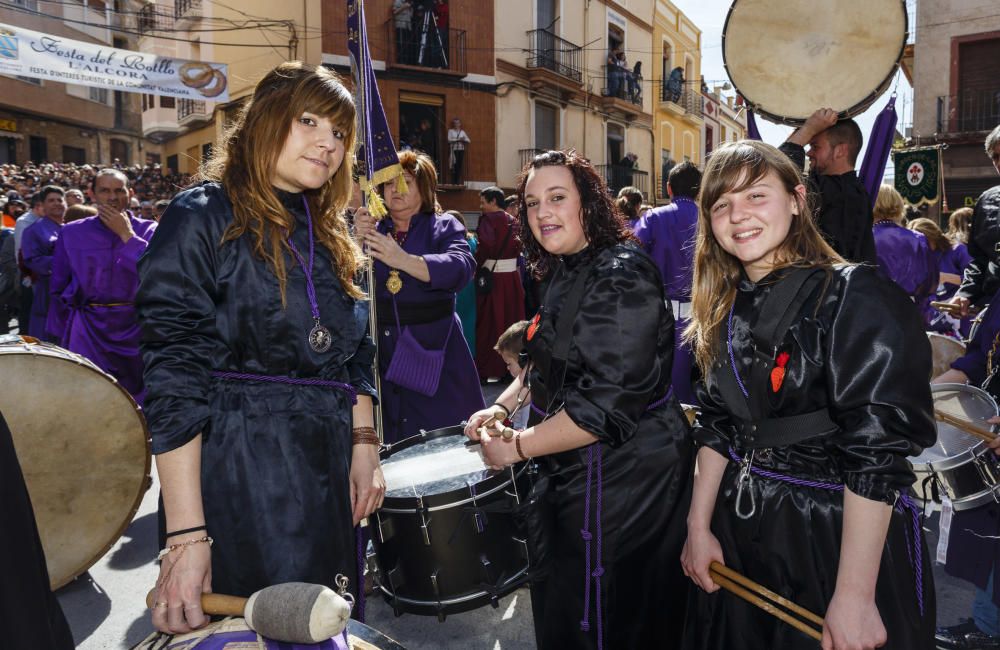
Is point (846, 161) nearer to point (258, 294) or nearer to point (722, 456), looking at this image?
point (722, 456)

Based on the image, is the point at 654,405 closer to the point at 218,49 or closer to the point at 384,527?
the point at 384,527

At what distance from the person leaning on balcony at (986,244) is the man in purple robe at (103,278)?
5197mm

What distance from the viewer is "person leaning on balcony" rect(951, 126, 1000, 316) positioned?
10.2 feet

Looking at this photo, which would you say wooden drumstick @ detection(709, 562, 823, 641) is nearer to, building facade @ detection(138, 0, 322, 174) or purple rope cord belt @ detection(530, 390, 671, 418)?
purple rope cord belt @ detection(530, 390, 671, 418)

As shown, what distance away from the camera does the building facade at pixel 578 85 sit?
18.8 meters

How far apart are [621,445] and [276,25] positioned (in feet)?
56.4

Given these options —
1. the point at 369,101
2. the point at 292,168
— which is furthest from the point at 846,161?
the point at 292,168

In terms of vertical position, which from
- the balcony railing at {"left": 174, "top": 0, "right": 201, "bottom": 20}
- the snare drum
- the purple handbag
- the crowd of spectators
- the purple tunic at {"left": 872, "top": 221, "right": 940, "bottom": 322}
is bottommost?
the snare drum

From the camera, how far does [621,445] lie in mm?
2045

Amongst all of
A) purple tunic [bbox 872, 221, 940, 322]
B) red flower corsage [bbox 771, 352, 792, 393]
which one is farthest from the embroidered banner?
red flower corsage [bbox 771, 352, 792, 393]

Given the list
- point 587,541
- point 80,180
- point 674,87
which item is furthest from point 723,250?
point 674,87

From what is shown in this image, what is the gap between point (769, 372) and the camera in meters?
1.68

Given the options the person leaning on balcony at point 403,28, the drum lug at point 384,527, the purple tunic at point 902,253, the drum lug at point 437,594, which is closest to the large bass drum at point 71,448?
the drum lug at point 384,527

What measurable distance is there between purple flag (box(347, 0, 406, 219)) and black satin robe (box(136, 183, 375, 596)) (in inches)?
69.7
